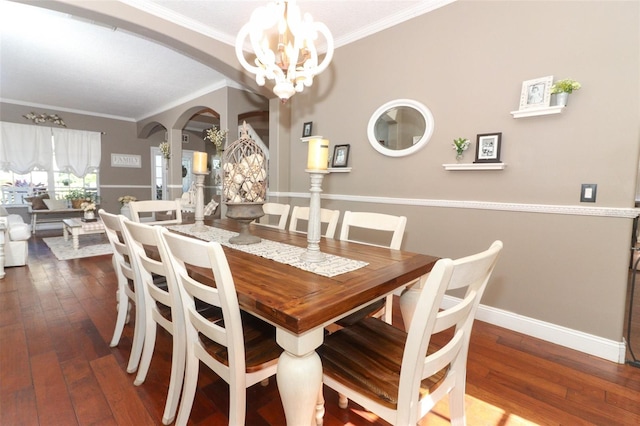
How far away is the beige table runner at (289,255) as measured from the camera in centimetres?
129

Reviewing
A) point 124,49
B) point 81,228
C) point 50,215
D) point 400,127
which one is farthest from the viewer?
point 50,215

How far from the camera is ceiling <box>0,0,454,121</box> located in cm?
262

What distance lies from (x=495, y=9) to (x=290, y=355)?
8.94 feet

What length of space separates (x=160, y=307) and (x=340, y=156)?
2237 mm

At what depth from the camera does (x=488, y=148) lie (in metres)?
2.27

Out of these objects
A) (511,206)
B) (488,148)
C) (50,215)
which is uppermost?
A: (488,148)

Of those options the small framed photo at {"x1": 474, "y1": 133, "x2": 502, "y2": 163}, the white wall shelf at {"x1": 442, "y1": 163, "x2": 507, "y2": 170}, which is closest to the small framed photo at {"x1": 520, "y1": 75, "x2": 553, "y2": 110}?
the small framed photo at {"x1": 474, "y1": 133, "x2": 502, "y2": 163}

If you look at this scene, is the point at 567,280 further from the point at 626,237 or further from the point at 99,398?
the point at 99,398

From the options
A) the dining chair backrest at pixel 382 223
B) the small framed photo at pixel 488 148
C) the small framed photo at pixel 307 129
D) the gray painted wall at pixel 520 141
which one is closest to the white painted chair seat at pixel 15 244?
the gray painted wall at pixel 520 141

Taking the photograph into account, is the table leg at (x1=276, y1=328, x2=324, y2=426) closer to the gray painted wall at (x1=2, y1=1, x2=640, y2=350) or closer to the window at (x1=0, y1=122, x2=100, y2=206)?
the gray painted wall at (x1=2, y1=1, x2=640, y2=350)

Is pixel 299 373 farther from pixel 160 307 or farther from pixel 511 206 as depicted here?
pixel 511 206

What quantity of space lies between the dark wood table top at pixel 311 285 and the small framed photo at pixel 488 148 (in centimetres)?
121

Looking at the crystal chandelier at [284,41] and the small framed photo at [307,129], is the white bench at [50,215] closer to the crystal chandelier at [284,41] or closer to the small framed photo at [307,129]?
the small framed photo at [307,129]

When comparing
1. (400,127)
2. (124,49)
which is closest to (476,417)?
(400,127)
